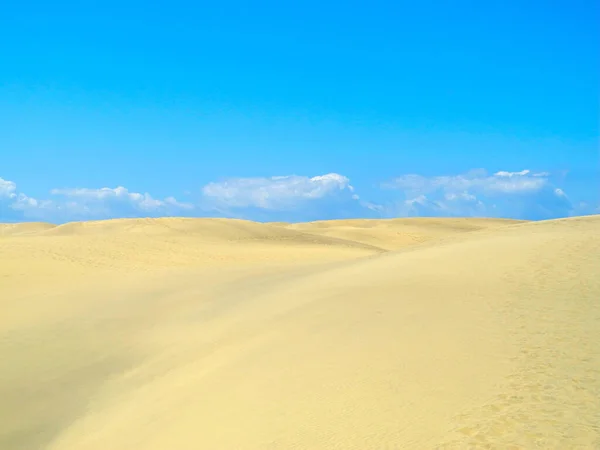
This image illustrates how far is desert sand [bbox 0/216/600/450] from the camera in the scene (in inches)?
229

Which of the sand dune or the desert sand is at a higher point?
the sand dune

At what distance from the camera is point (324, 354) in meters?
8.21

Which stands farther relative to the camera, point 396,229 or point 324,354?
point 396,229

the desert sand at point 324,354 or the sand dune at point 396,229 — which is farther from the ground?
the sand dune at point 396,229

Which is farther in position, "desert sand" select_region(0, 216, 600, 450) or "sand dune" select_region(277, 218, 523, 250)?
"sand dune" select_region(277, 218, 523, 250)

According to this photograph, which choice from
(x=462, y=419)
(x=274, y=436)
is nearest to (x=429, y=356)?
(x=462, y=419)

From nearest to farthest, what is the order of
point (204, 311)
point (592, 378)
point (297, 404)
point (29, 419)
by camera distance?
point (592, 378), point (297, 404), point (29, 419), point (204, 311)

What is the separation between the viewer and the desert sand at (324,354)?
19.0ft

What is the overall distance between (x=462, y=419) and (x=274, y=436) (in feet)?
7.11

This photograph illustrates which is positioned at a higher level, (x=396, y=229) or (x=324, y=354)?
(x=396, y=229)

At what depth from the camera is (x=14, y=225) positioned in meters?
74.1

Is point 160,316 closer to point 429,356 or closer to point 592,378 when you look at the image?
point 429,356

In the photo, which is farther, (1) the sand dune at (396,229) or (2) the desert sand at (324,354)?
(1) the sand dune at (396,229)

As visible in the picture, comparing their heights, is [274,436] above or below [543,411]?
below
